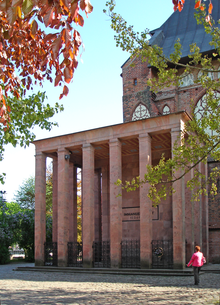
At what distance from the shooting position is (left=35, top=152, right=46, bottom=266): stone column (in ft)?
71.8

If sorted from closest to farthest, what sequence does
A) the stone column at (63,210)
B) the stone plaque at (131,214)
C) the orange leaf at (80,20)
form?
the orange leaf at (80,20), the stone column at (63,210), the stone plaque at (131,214)

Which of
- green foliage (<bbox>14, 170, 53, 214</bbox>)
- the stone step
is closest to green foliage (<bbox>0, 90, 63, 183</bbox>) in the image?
the stone step

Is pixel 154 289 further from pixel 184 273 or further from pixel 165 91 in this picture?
pixel 165 91

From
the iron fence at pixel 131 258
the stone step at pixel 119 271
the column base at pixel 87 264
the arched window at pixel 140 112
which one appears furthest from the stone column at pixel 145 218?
the arched window at pixel 140 112

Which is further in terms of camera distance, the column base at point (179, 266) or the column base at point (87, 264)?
the column base at point (87, 264)

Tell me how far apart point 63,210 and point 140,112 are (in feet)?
45.1

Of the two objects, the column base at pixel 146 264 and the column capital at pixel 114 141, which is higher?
→ the column capital at pixel 114 141

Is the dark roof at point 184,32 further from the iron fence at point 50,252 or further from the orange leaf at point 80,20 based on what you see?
the orange leaf at point 80,20

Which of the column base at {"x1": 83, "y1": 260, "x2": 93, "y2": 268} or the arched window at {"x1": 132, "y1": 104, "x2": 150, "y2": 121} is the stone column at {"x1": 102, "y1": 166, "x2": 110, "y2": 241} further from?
the arched window at {"x1": 132, "y1": 104, "x2": 150, "y2": 121}

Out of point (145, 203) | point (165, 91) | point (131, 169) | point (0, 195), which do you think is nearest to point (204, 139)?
point (145, 203)

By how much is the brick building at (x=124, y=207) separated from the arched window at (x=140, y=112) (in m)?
4.45

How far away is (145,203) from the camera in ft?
62.2

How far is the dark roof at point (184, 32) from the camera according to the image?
105 ft

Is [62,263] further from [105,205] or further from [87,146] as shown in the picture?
[87,146]
